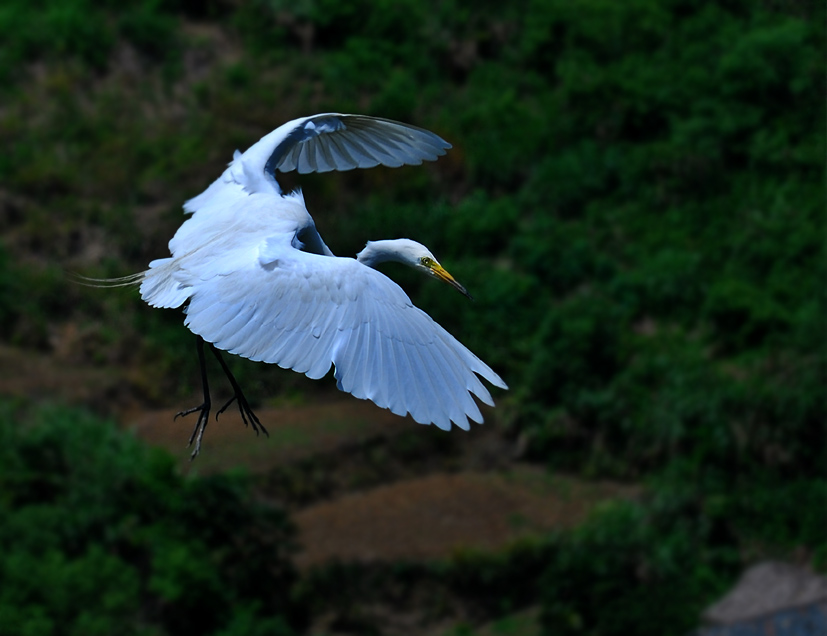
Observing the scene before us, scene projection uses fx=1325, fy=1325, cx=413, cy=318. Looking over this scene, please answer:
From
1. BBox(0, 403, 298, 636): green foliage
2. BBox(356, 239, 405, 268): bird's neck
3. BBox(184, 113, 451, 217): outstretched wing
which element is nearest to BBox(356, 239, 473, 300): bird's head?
BBox(356, 239, 405, 268): bird's neck

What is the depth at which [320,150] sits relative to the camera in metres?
7.49

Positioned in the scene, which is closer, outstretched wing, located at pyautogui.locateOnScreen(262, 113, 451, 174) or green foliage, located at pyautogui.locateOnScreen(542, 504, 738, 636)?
outstretched wing, located at pyautogui.locateOnScreen(262, 113, 451, 174)

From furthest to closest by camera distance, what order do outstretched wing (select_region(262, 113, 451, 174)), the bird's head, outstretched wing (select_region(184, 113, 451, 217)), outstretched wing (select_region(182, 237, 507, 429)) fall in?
outstretched wing (select_region(262, 113, 451, 174))
outstretched wing (select_region(184, 113, 451, 217))
the bird's head
outstretched wing (select_region(182, 237, 507, 429))

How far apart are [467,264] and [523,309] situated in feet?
3.08

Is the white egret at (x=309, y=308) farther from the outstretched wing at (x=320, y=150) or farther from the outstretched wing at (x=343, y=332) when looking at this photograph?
the outstretched wing at (x=320, y=150)

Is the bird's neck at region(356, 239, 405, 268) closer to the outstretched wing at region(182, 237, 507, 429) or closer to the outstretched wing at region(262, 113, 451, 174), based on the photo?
the outstretched wing at region(262, 113, 451, 174)

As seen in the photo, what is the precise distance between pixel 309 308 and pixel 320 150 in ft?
6.63

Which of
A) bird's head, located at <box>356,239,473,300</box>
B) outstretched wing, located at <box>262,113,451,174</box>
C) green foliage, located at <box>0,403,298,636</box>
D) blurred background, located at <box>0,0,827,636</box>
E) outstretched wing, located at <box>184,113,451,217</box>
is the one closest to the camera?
bird's head, located at <box>356,239,473,300</box>

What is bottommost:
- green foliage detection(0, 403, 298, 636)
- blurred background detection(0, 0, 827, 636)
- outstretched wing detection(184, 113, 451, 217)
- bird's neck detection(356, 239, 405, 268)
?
green foliage detection(0, 403, 298, 636)

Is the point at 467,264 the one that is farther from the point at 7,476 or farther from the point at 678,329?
the point at 7,476

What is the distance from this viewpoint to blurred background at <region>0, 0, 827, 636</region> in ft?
44.8

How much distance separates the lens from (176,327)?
49.0 ft

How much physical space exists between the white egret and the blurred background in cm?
334

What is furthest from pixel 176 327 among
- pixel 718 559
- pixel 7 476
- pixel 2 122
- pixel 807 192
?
pixel 807 192
